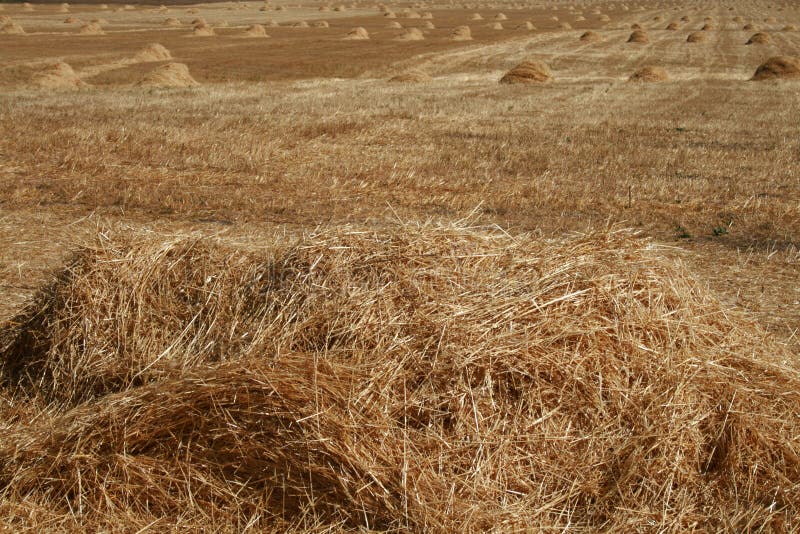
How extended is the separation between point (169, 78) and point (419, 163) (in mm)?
15846

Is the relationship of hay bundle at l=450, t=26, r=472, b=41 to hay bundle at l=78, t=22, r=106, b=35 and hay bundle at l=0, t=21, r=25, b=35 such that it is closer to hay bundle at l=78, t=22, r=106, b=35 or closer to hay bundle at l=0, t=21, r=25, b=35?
hay bundle at l=78, t=22, r=106, b=35

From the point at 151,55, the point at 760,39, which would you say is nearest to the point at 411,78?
the point at 151,55

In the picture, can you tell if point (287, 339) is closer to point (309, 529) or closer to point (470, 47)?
point (309, 529)

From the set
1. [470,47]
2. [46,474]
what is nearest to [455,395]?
[46,474]

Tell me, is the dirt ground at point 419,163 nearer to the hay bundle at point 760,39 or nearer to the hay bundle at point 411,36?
the hay bundle at point 760,39

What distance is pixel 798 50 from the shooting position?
39.1 metres

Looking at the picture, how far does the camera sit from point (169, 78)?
84.9 feet

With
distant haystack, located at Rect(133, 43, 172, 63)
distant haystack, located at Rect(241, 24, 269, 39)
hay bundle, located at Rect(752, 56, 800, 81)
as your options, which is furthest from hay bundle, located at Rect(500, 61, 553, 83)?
distant haystack, located at Rect(241, 24, 269, 39)

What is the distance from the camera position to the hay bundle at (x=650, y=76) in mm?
27688

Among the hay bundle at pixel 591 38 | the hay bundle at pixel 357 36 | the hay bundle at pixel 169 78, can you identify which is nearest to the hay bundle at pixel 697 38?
the hay bundle at pixel 591 38

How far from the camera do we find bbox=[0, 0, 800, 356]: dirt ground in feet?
28.2

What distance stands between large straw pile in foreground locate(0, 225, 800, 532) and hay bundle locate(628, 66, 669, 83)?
2471cm

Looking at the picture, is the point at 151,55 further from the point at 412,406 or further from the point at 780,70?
the point at 412,406

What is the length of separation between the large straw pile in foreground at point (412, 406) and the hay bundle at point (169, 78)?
72.4 ft
